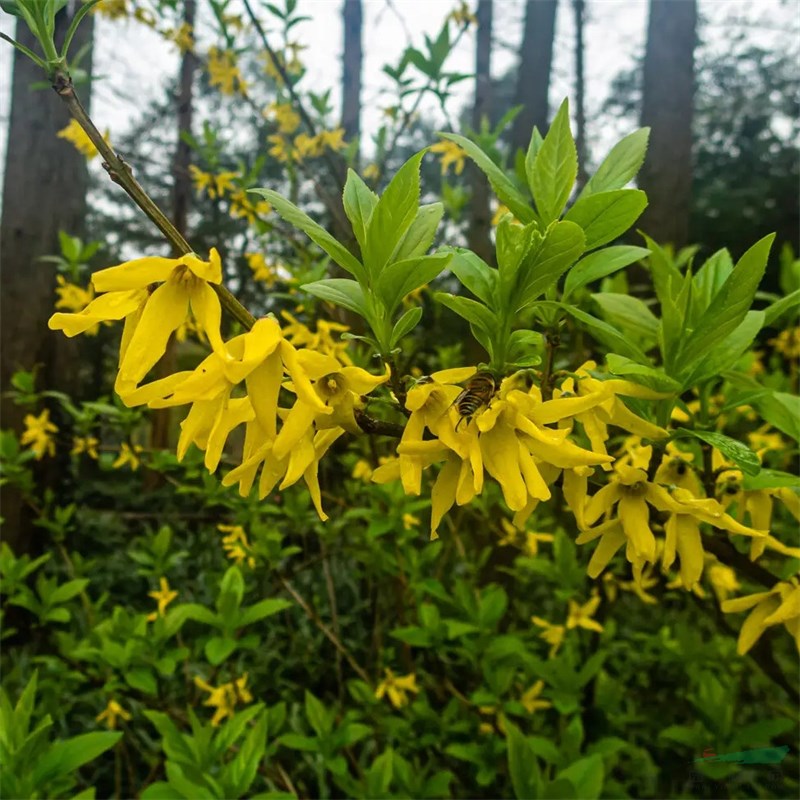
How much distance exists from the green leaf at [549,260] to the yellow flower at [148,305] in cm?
23

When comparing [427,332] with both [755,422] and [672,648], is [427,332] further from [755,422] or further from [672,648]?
[672,648]

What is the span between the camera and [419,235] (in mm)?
509

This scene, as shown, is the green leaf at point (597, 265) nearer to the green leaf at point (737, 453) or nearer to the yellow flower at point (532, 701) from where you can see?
the green leaf at point (737, 453)

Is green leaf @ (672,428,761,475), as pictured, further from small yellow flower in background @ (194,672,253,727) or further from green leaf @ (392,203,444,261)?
small yellow flower in background @ (194,672,253,727)

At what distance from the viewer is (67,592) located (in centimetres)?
126

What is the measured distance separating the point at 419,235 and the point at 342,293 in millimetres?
81

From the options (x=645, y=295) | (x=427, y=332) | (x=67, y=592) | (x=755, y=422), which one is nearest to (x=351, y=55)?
(x=427, y=332)

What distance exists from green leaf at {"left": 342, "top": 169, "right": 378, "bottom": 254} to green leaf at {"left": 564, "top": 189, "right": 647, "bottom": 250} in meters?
0.17

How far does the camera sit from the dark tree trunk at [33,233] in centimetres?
261

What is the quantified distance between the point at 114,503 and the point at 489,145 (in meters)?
3.33

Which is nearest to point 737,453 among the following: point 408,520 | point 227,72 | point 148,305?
point 148,305

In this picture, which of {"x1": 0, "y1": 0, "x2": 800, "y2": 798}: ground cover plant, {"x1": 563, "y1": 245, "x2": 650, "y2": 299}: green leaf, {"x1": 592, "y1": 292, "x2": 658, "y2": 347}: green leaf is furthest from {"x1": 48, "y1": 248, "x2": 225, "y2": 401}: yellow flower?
{"x1": 592, "y1": 292, "x2": 658, "y2": 347}: green leaf

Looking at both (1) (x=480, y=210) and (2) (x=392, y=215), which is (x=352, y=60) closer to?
(1) (x=480, y=210)

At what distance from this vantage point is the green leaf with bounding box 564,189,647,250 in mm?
486
